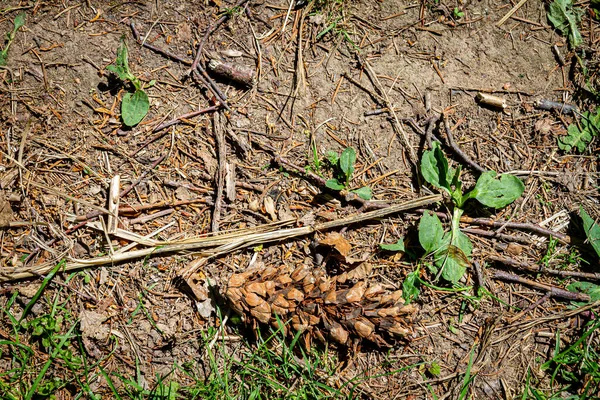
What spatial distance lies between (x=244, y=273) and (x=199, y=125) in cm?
88

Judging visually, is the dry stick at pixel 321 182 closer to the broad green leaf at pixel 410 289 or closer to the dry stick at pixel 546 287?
the broad green leaf at pixel 410 289

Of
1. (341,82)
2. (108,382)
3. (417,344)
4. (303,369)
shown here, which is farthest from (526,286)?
(108,382)

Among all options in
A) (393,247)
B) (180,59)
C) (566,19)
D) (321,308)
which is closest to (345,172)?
(393,247)

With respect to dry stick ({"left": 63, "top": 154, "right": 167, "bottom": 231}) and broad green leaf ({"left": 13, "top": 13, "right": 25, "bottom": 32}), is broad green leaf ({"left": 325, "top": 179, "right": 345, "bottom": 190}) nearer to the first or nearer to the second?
dry stick ({"left": 63, "top": 154, "right": 167, "bottom": 231})

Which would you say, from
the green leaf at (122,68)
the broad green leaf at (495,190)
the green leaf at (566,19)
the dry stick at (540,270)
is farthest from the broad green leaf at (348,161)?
the green leaf at (566,19)

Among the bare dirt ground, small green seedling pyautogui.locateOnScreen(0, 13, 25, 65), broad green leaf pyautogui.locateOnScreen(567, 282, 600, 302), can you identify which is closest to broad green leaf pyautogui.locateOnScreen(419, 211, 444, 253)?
the bare dirt ground

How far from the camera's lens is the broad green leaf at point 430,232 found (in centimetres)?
249

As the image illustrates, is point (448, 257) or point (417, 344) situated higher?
point (448, 257)

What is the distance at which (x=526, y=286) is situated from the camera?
2.60 metres

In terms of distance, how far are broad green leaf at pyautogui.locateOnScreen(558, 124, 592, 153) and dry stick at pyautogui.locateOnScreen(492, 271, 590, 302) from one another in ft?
2.64

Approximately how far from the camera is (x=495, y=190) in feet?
8.37

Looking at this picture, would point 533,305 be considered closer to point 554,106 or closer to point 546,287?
point 546,287

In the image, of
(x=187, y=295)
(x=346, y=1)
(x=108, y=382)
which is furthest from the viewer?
(x=346, y=1)

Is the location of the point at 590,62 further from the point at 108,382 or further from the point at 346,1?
the point at 108,382
